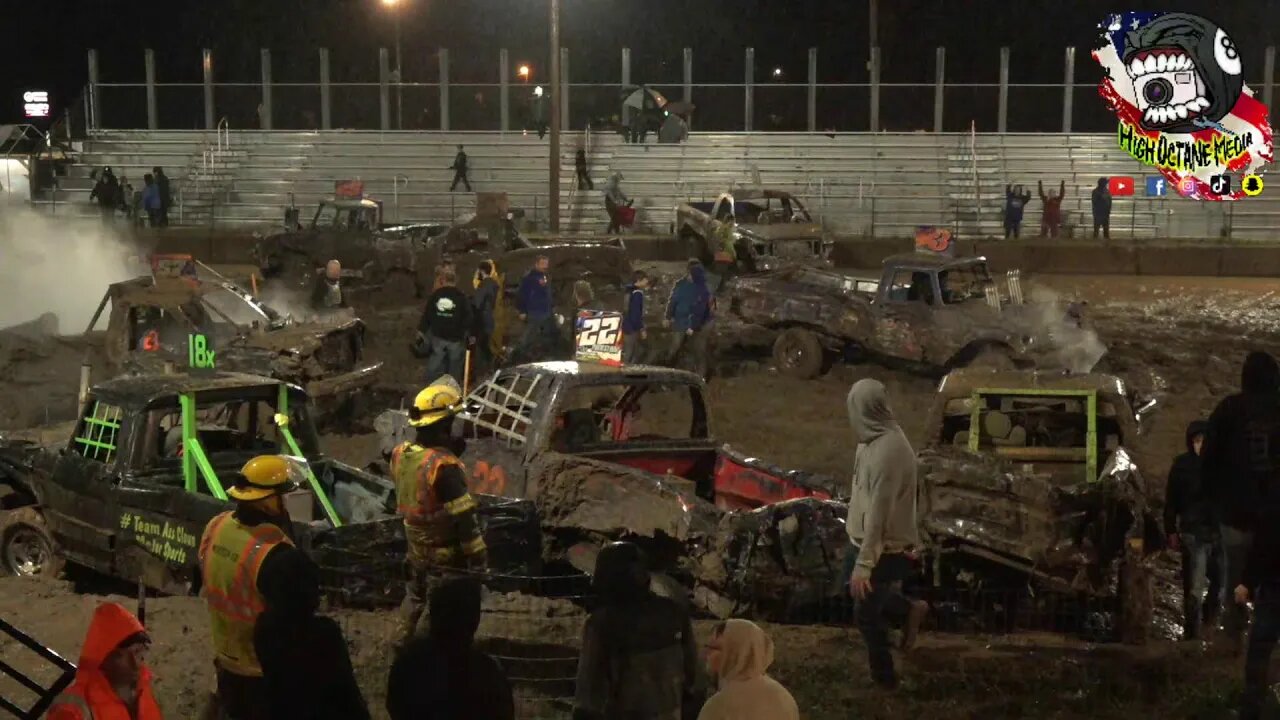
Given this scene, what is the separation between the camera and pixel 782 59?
5950cm

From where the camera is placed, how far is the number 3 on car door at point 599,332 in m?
11.0

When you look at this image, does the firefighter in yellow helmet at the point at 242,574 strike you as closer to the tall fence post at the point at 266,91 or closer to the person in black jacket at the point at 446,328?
the person in black jacket at the point at 446,328

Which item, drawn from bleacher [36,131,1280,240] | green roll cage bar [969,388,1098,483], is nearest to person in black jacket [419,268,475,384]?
green roll cage bar [969,388,1098,483]

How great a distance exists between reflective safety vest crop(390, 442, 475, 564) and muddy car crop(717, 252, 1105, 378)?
398 inches

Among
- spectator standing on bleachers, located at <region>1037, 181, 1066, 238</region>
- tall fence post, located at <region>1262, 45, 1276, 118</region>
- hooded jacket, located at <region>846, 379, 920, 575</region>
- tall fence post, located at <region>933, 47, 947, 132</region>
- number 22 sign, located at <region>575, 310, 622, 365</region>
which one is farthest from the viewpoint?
tall fence post, located at <region>933, 47, 947, 132</region>

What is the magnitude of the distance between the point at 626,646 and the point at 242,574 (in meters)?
1.57

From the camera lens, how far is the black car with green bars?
823 cm

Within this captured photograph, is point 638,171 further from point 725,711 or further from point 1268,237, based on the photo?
point 725,711

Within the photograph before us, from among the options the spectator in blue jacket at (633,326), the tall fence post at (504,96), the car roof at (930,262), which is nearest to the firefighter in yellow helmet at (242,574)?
the spectator in blue jacket at (633,326)

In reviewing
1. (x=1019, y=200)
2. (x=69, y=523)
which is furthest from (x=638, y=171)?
(x=69, y=523)

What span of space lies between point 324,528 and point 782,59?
176ft

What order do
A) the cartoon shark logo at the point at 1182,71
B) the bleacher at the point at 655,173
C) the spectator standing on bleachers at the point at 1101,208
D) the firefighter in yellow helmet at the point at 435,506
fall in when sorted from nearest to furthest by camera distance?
the firefighter in yellow helmet at the point at 435,506 < the cartoon shark logo at the point at 1182,71 < the spectator standing on bleachers at the point at 1101,208 < the bleacher at the point at 655,173

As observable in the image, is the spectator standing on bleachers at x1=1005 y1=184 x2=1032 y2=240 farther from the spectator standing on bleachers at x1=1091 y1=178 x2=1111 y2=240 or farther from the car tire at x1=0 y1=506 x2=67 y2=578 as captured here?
the car tire at x1=0 y1=506 x2=67 y2=578

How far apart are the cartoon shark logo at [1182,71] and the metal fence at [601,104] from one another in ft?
12.2
